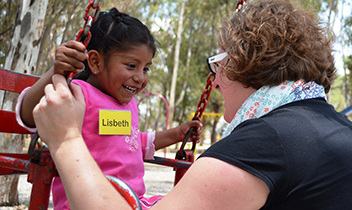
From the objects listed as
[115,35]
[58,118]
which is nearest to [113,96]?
[115,35]

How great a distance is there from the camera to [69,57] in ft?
4.12

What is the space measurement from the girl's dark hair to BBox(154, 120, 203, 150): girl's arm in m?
0.63

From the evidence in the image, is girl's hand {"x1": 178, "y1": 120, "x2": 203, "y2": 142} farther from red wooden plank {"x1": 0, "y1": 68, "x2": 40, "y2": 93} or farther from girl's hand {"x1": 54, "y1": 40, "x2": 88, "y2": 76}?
girl's hand {"x1": 54, "y1": 40, "x2": 88, "y2": 76}

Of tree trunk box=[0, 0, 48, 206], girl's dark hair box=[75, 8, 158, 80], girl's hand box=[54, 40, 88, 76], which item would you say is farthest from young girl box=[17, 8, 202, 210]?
tree trunk box=[0, 0, 48, 206]

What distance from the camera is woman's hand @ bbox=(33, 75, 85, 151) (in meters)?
1.01

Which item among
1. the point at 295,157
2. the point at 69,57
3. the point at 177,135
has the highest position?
the point at 69,57

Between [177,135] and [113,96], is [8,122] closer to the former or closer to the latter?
[113,96]

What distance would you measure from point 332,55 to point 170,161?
105 cm

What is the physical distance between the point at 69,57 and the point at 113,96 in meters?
0.65

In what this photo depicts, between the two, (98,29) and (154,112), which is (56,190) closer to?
(98,29)

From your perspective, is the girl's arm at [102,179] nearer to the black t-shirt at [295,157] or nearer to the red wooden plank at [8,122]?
the black t-shirt at [295,157]

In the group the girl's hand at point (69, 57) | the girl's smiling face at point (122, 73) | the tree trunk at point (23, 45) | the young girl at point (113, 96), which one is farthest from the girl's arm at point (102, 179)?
the tree trunk at point (23, 45)

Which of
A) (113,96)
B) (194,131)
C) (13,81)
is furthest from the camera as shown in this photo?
(194,131)

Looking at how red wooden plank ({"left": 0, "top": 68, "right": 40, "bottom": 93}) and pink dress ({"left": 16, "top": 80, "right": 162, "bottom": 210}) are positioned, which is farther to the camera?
red wooden plank ({"left": 0, "top": 68, "right": 40, "bottom": 93})
